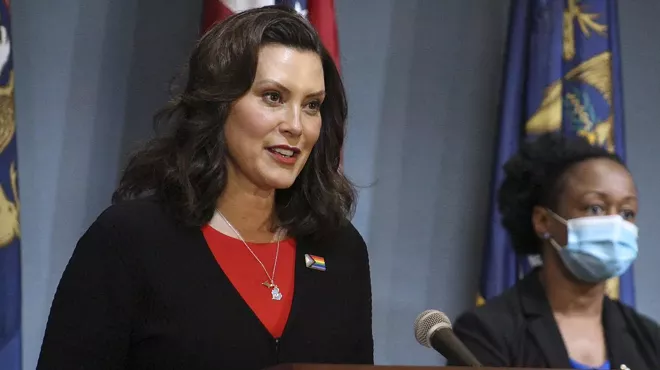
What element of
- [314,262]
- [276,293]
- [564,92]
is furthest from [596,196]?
[276,293]

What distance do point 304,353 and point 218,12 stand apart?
1407 mm

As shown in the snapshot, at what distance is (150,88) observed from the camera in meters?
3.36

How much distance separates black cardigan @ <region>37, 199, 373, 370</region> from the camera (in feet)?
6.21

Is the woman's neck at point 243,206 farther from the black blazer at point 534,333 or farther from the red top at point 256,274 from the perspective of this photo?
the black blazer at point 534,333

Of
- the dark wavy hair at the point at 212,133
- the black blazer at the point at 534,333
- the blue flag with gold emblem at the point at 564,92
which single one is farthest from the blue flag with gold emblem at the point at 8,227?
the blue flag with gold emblem at the point at 564,92

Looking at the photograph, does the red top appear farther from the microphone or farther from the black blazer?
the black blazer

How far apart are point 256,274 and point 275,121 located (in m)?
0.33

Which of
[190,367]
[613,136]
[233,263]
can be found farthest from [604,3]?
[190,367]

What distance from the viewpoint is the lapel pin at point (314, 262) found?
85.4 inches

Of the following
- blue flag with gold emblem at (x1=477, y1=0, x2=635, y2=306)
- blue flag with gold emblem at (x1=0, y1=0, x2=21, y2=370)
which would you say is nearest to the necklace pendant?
blue flag with gold emblem at (x1=0, y1=0, x2=21, y2=370)

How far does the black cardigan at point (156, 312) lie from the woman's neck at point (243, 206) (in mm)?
Result: 98

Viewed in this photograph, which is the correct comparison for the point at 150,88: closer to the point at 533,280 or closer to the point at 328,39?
the point at 328,39

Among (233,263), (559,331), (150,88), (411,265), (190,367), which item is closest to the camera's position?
(190,367)

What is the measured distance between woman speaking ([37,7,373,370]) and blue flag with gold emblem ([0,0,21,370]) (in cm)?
66
